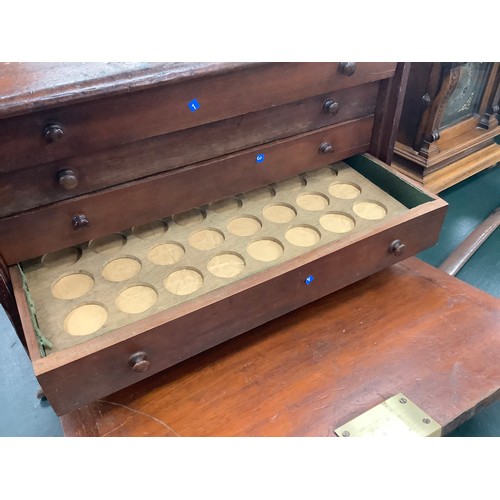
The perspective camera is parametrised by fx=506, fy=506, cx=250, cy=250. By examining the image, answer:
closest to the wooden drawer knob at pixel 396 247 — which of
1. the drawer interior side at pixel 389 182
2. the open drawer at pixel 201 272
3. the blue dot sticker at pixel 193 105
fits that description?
the open drawer at pixel 201 272

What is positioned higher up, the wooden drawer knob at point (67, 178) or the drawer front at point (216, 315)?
the wooden drawer knob at point (67, 178)

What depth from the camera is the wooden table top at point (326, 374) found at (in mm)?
977

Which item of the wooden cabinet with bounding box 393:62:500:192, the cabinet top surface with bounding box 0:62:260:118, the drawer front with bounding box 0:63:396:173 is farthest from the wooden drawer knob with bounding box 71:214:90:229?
the wooden cabinet with bounding box 393:62:500:192

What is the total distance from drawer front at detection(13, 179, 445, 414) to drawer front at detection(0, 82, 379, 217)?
0.18 metres

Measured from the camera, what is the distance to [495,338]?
3.67 feet

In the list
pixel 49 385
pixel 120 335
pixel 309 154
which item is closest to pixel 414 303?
pixel 309 154

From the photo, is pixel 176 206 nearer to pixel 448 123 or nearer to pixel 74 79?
pixel 74 79

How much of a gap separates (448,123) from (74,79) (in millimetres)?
1569

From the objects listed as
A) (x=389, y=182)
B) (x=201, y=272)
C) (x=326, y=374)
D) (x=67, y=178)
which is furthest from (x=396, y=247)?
(x=67, y=178)

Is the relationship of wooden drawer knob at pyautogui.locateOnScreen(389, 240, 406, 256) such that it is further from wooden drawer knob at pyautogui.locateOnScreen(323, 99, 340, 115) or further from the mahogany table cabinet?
wooden drawer knob at pyautogui.locateOnScreen(323, 99, 340, 115)

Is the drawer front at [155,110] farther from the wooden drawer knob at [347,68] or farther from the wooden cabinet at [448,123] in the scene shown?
the wooden cabinet at [448,123]

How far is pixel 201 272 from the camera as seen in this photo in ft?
3.26

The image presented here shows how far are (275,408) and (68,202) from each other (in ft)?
1.83

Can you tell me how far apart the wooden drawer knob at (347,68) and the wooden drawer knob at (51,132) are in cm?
60
